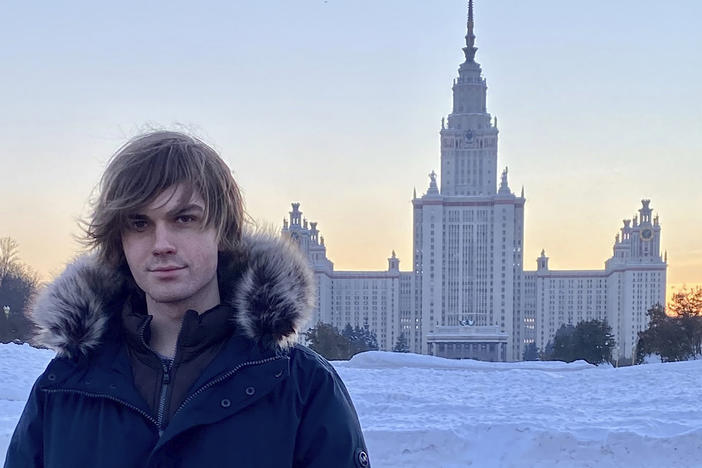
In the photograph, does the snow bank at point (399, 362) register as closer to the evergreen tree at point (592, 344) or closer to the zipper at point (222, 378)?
the zipper at point (222, 378)

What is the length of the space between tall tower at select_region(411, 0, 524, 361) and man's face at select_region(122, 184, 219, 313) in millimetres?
92464

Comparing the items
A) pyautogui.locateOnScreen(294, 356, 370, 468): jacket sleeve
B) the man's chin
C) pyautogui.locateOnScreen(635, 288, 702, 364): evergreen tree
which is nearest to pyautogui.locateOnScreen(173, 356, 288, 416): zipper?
pyautogui.locateOnScreen(294, 356, 370, 468): jacket sleeve

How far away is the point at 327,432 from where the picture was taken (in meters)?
2.02

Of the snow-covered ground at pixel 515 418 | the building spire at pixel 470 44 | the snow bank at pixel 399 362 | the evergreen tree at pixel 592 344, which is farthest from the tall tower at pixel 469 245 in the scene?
the snow-covered ground at pixel 515 418

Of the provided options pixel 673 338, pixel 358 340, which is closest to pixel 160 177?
pixel 673 338

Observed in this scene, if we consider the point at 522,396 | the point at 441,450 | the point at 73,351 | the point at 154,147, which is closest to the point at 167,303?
the point at 73,351

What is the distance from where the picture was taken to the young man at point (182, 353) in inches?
78.9

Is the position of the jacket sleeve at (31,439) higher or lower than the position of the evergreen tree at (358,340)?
higher

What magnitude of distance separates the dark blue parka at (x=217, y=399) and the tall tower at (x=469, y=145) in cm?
9968

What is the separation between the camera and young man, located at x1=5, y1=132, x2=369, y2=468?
200 centimetres

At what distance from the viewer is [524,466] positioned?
7.13 metres

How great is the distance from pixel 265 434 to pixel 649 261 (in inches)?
4051

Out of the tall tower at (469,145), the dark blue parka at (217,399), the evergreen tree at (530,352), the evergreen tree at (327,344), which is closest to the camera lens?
the dark blue parka at (217,399)

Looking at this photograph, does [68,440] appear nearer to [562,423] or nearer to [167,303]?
[167,303]
